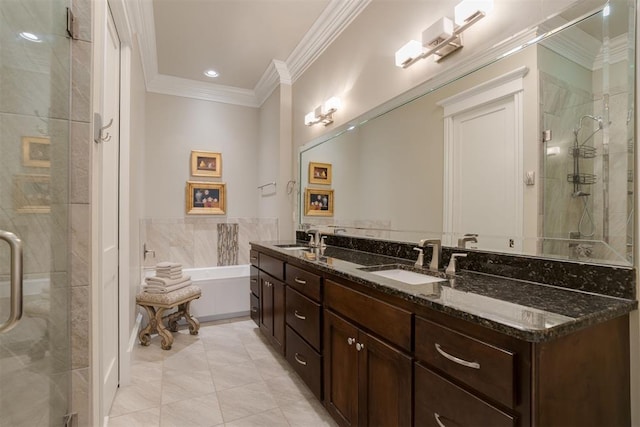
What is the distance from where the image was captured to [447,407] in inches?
39.1

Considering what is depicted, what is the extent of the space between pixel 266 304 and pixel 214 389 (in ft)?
2.42

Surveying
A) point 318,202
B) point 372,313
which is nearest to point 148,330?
point 318,202

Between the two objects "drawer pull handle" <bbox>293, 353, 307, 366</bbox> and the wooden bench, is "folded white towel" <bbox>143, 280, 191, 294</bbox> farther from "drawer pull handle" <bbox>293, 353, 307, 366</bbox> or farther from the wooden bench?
"drawer pull handle" <bbox>293, 353, 307, 366</bbox>

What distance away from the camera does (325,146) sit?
291 centimetres

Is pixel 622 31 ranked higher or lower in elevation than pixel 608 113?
higher

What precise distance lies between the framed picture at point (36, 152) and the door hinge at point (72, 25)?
1.45ft

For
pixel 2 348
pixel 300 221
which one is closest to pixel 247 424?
pixel 2 348

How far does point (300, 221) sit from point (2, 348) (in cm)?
252

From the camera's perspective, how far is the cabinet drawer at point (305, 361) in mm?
1810

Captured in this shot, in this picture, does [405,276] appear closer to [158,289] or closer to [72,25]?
[72,25]

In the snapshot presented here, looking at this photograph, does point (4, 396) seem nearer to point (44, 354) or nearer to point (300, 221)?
point (44, 354)

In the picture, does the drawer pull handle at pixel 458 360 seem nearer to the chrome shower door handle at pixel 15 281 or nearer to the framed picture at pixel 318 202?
the chrome shower door handle at pixel 15 281

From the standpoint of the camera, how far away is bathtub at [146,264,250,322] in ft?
11.2

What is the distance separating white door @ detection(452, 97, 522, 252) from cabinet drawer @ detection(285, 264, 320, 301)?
32.7 inches
